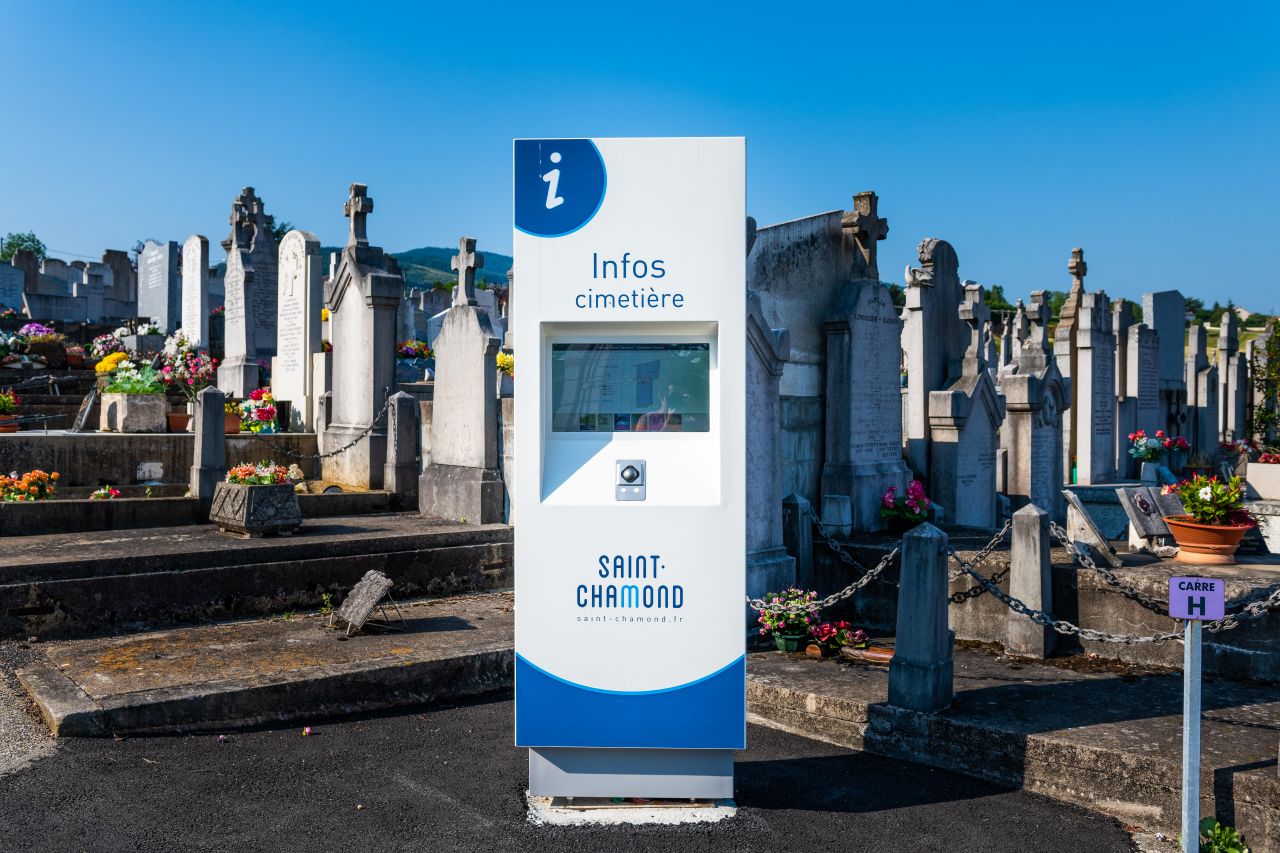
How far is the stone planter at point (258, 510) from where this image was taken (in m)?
8.91

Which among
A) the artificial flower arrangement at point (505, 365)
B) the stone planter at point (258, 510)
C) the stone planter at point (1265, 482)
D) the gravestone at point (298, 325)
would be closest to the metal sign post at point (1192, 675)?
the stone planter at point (258, 510)

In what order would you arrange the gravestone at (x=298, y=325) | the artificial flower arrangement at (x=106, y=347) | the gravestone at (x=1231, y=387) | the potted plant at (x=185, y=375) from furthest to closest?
the gravestone at (x=1231, y=387), the artificial flower arrangement at (x=106, y=347), the gravestone at (x=298, y=325), the potted plant at (x=185, y=375)

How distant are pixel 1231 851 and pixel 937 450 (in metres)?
7.48

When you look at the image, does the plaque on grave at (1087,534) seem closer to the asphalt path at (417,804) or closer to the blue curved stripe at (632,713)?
the asphalt path at (417,804)

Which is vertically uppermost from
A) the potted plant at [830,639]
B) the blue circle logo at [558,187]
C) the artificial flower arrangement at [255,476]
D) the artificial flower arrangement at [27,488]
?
the blue circle logo at [558,187]

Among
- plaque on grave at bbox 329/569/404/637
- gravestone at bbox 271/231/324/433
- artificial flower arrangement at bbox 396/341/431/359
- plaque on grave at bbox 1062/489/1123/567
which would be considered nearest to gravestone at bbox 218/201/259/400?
gravestone at bbox 271/231/324/433

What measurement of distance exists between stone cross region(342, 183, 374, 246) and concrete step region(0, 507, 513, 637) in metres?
4.52

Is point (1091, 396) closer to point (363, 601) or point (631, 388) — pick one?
point (363, 601)

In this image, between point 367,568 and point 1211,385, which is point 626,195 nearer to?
point 367,568

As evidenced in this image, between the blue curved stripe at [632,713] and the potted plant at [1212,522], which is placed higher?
the potted plant at [1212,522]

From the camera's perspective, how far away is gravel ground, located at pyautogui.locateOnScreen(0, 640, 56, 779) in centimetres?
491

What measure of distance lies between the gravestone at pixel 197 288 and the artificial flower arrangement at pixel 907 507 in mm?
17144

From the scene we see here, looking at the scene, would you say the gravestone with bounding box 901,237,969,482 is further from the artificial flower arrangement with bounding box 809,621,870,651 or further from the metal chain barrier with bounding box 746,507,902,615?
the artificial flower arrangement with bounding box 809,621,870,651

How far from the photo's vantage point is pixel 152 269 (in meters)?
27.0
